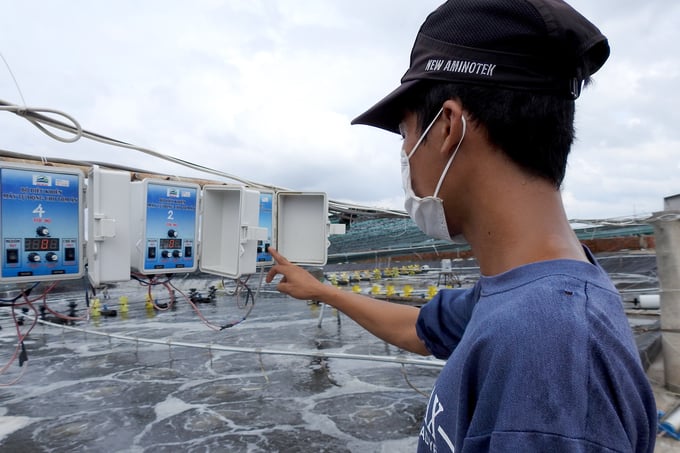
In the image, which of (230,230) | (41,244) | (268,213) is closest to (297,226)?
(268,213)

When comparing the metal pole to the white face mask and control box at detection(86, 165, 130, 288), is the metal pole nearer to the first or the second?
the white face mask

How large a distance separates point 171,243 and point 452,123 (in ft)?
10.1

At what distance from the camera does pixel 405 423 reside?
506cm

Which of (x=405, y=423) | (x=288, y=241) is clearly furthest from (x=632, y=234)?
(x=288, y=241)

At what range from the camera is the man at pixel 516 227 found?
2.15ft

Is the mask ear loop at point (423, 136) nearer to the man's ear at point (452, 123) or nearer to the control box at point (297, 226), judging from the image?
the man's ear at point (452, 123)

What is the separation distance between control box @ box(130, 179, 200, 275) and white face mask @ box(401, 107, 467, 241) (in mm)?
2705

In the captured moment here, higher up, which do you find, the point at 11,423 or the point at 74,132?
the point at 74,132

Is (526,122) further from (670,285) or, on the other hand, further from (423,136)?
(670,285)

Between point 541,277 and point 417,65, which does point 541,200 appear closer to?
point 541,277

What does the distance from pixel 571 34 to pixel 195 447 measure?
4.88 meters

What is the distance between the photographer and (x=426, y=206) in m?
1.07

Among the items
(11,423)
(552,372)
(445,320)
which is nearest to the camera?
(552,372)

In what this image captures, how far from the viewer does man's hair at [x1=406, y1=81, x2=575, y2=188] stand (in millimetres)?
857
